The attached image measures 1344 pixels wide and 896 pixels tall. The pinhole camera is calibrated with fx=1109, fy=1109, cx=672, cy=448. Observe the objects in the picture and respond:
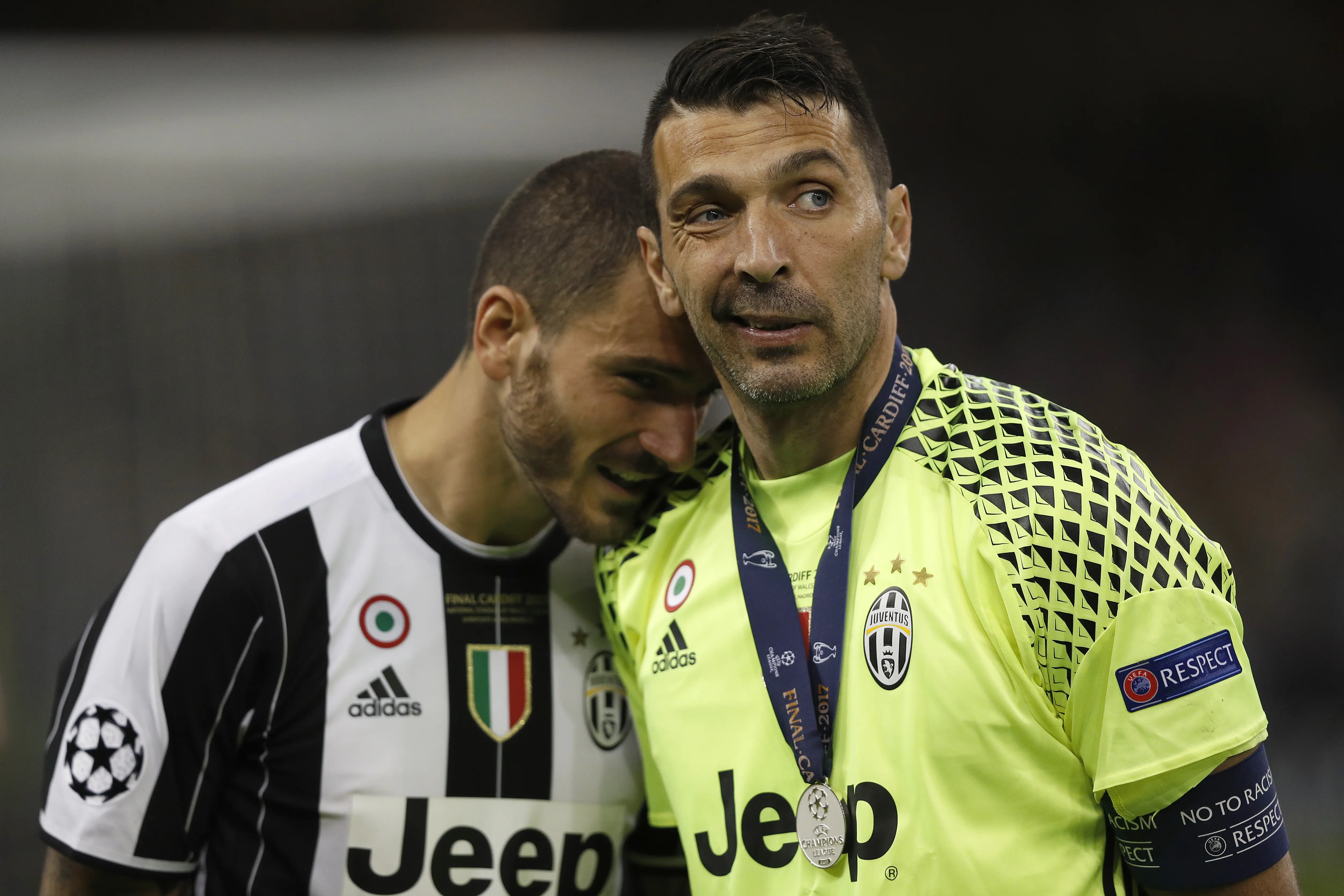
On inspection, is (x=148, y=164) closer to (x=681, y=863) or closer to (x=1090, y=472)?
(x=681, y=863)

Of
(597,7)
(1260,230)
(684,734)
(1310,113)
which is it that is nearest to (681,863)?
(684,734)

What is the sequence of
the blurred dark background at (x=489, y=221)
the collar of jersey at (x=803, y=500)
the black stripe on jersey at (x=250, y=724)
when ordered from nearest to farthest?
the collar of jersey at (x=803, y=500), the black stripe on jersey at (x=250, y=724), the blurred dark background at (x=489, y=221)

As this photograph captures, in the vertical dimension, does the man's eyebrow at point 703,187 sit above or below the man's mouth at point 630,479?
above

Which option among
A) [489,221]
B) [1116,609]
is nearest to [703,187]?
[1116,609]

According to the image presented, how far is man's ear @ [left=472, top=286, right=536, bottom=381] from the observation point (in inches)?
87.2

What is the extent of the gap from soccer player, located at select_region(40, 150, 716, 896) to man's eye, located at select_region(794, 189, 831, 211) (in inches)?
18.6

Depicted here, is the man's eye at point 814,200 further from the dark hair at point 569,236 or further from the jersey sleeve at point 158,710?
the jersey sleeve at point 158,710

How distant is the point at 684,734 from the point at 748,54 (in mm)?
1085

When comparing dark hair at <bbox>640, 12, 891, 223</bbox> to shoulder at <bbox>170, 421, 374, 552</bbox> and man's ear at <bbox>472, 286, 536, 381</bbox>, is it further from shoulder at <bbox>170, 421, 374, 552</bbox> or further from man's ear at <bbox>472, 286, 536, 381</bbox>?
shoulder at <bbox>170, 421, 374, 552</bbox>

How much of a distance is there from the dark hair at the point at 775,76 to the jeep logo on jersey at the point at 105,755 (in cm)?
143

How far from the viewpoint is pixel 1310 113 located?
23.0 ft

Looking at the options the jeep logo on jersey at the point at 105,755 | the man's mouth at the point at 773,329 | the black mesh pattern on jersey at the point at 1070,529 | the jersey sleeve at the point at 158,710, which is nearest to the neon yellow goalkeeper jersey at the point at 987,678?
the black mesh pattern on jersey at the point at 1070,529

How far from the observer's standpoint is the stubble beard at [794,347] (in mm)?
1645

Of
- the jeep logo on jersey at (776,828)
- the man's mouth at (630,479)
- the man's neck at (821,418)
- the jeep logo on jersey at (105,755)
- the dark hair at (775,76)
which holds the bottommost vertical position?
the jeep logo on jersey at (776,828)
